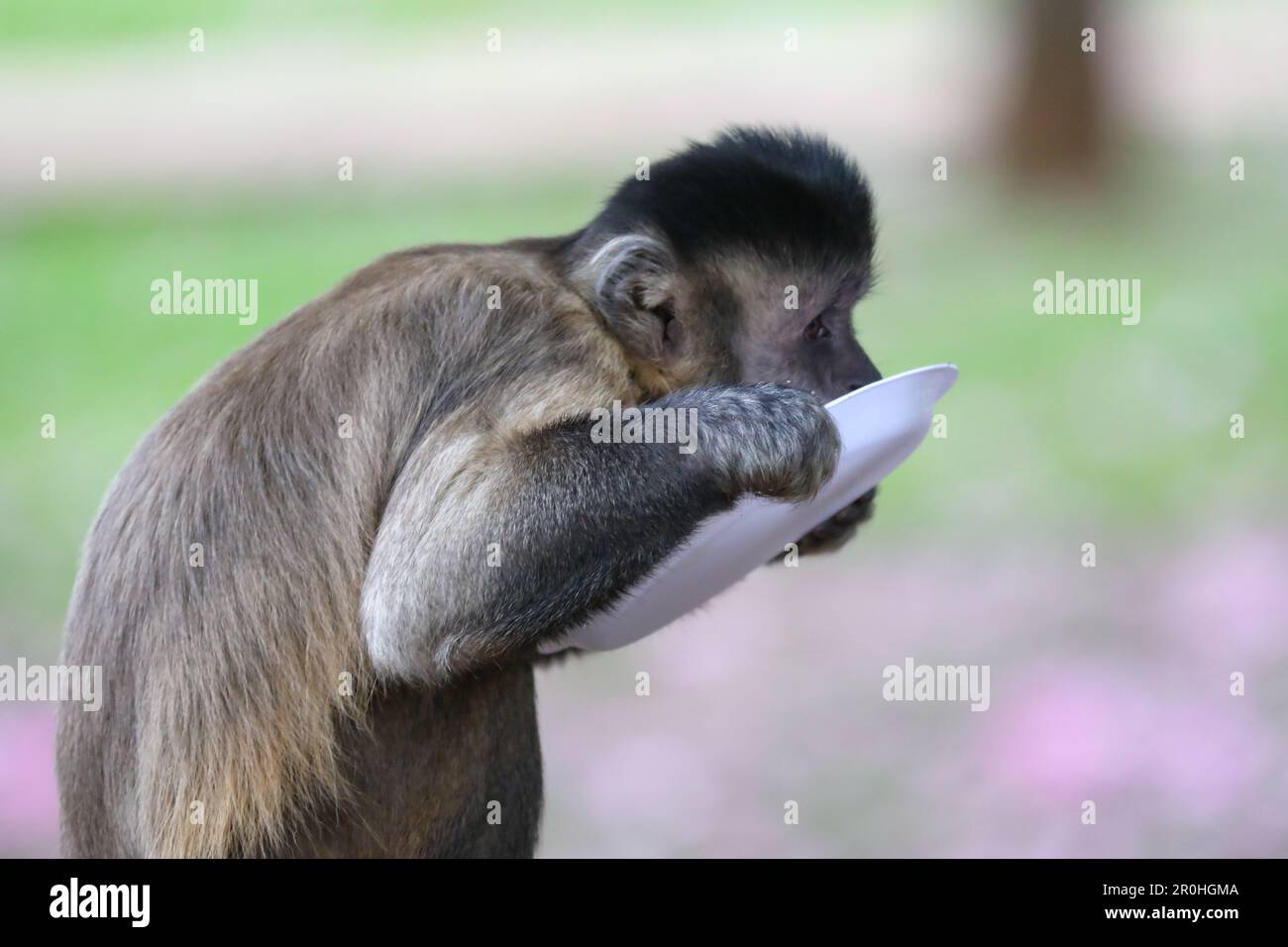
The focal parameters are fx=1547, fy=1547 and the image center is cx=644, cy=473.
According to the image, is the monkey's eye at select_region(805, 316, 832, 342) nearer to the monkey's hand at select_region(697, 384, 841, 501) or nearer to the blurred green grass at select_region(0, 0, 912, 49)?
the monkey's hand at select_region(697, 384, 841, 501)

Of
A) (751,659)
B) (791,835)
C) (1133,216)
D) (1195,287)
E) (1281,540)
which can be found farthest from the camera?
(1133,216)

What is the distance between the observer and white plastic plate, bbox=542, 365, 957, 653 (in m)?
3.74

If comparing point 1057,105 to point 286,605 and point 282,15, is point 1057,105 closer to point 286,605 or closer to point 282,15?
point 282,15

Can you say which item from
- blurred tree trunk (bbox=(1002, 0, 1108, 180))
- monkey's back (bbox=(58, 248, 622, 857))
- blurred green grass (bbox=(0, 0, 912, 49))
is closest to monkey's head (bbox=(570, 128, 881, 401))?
monkey's back (bbox=(58, 248, 622, 857))

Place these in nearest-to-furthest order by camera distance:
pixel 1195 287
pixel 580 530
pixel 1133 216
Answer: pixel 580 530
pixel 1195 287
pixel 1133 216

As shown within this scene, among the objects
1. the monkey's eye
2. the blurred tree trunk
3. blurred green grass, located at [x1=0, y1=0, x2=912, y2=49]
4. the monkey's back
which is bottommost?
the monkey's back

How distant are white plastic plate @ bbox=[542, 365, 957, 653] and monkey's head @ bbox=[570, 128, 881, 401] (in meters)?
0.54

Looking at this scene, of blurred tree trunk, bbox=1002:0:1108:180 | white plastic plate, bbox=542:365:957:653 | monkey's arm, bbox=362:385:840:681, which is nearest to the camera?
monkey's arm, bbox=362:385:840:681

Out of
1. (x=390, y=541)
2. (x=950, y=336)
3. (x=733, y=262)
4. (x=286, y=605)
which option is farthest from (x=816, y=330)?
(x=950, y=336)

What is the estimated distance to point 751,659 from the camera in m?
8.98

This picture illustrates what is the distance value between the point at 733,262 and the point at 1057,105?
37.5 ft
